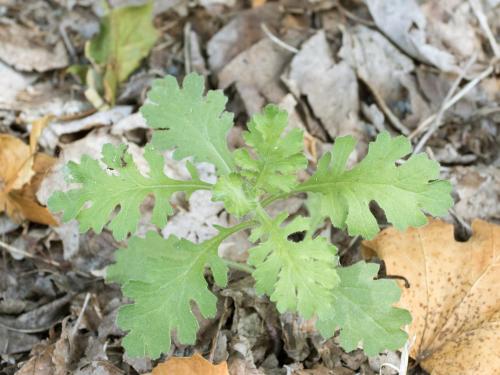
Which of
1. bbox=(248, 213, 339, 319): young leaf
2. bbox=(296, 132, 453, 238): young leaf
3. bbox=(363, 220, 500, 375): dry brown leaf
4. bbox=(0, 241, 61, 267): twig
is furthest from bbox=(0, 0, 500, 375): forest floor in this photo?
bbox=(296, 132, 453, 238): young leaf

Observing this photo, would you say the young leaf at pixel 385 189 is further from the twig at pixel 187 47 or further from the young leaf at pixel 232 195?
the twig at pixel 187 47

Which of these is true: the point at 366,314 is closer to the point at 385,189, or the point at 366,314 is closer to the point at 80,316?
the point at 385,189

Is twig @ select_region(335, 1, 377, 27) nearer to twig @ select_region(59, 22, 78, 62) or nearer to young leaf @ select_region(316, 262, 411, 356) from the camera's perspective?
twig @ select_region(59, 22, 78, 62)

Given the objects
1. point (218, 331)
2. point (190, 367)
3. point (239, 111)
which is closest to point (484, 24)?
point (239, 111)

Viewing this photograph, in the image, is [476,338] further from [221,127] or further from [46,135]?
[46,135]

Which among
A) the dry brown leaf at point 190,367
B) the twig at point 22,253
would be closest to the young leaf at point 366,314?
the dry brown leaf at point 190,367

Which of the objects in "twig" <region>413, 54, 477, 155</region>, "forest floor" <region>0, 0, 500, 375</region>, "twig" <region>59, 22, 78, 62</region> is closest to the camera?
"forest floor" <region>0, 0, 500, 375</region>
